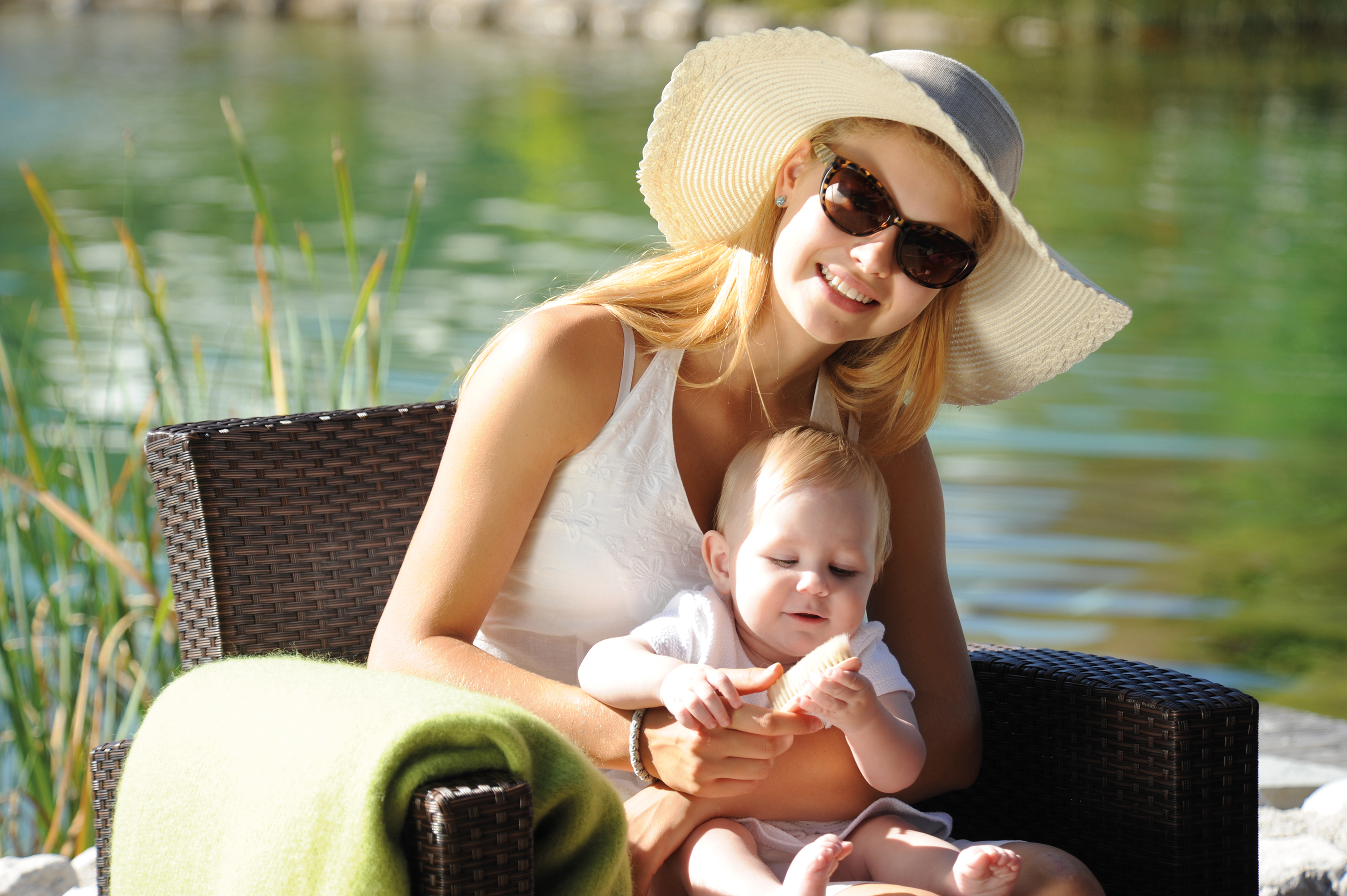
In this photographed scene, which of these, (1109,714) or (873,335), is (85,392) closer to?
A: (873,335)

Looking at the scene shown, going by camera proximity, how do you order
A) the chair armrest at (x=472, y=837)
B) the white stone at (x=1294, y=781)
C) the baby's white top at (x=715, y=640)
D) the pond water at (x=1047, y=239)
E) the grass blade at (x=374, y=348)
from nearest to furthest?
1. the chair armrest at (x=472, y=837)
2. the baby's white top at (x=715, y=640)
3. the grass blade at (x=374, y=348)
4. the white stone at (x=1294, y=781)
5. the pond water at (x=1047, y=239)

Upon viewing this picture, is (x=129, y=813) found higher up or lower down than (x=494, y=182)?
lower down

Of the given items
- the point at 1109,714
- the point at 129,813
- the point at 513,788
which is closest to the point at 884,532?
the point at 1109,714

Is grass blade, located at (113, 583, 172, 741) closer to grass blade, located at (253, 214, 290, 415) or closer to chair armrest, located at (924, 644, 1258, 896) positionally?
grass blade, located at (253, 214, 290, 415)

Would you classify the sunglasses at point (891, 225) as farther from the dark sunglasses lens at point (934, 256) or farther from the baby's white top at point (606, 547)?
the baby's white top at point (606, 547)

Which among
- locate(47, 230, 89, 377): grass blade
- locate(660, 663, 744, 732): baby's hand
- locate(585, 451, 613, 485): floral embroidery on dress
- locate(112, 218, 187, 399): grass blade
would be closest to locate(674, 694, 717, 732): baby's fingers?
locate(660, 663, 744, 732): baby's hand

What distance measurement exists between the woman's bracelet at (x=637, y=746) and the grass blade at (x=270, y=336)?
4.11 ft

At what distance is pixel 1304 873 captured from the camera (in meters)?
2.26

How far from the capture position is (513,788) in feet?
3.67

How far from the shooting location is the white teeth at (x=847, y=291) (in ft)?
5.61

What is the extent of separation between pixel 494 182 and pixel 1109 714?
11.0 m

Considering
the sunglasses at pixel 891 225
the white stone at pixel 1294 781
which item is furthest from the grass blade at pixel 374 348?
the white stone at pixel 1294 781

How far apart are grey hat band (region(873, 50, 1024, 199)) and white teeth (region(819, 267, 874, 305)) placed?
0.22m

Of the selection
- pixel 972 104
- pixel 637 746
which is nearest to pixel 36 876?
pixel 637 746
